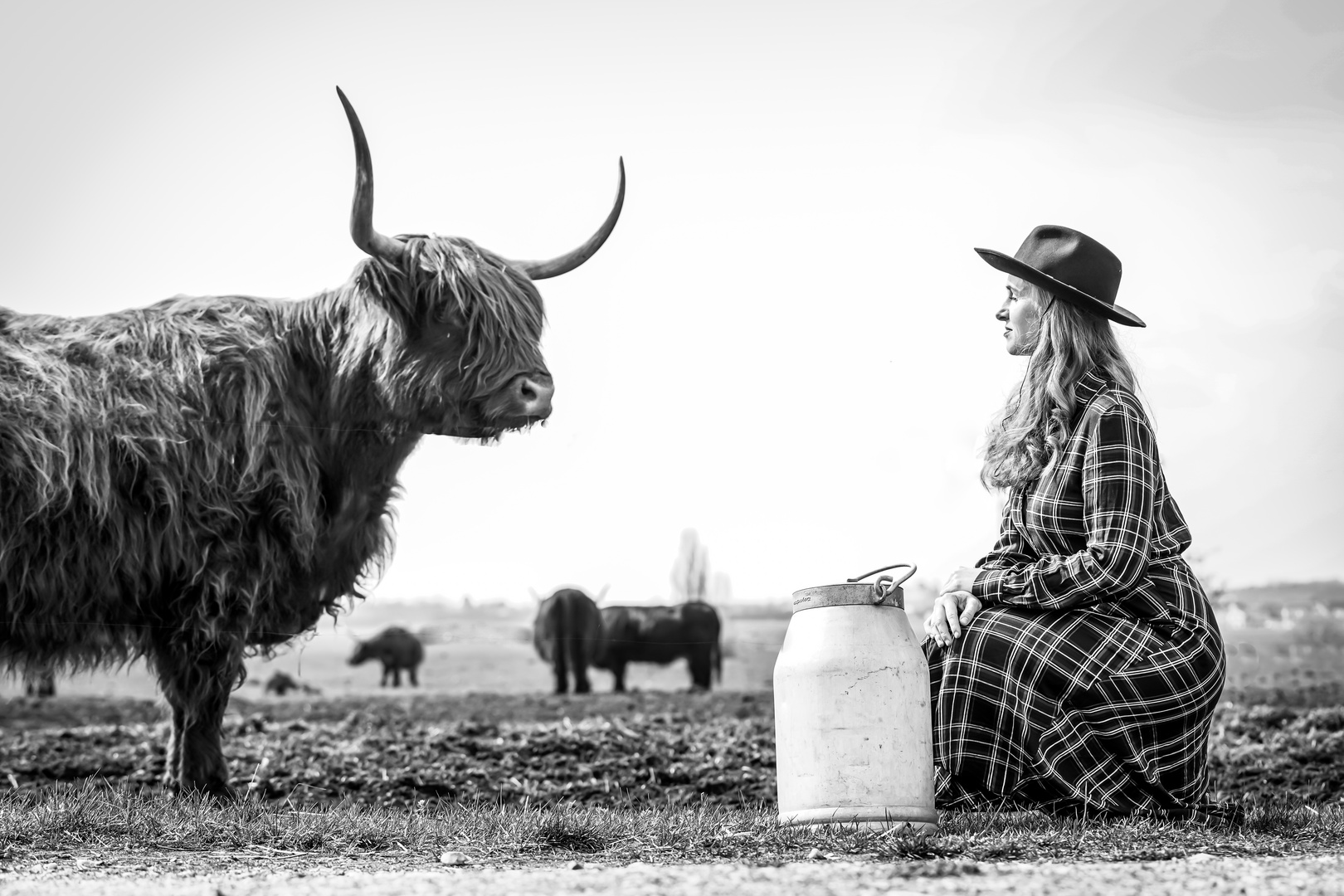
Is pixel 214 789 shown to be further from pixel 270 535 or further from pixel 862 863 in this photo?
pixel 862 863

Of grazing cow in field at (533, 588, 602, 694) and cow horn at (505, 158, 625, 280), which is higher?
cow horn at (505, 158, 625, 280)

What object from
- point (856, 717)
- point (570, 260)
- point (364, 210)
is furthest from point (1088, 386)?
point (364, 210)

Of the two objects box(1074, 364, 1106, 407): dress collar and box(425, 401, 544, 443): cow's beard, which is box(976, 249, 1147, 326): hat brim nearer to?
box(1074, 364, 1106, 407): dress collar

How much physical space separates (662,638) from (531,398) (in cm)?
979

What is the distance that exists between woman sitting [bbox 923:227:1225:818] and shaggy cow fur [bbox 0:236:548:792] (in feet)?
7.29

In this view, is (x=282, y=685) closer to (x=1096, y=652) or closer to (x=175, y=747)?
(x=175, y=747)

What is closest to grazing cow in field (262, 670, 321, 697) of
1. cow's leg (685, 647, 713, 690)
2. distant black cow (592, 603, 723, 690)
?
distant black cow (592, 603, 723, 690)

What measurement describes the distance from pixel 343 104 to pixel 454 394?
1293mm

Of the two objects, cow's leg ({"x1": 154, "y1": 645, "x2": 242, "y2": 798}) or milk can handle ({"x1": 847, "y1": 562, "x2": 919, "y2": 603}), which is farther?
cow's leg ({"x1": 154, "y1": 645, "x2": 242, "y2": 798})

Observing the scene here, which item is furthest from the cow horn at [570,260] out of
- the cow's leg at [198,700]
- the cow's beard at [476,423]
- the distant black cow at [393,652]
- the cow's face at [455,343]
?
the distant black cow at [393,652]

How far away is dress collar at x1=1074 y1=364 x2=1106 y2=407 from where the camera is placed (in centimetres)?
462

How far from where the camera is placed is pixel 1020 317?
15.9 ft

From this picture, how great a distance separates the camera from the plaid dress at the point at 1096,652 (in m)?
4.35

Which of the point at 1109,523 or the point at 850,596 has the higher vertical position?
the point at 1109,523
